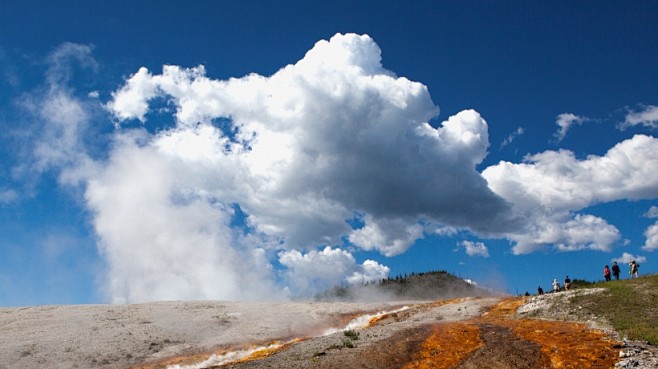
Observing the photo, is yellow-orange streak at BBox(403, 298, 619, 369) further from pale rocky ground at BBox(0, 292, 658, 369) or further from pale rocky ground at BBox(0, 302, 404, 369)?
pale rocky ground at BBox(0, 302, 404, 369)

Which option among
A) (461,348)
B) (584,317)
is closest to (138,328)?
(461,348)

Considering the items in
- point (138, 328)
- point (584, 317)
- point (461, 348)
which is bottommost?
point (461, 348)

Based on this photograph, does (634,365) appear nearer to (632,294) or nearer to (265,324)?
(632,294)

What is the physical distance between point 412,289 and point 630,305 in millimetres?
51578

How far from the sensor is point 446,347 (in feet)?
79.6

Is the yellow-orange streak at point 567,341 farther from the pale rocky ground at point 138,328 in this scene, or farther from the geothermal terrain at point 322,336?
the pale rocky ground at point 138,328

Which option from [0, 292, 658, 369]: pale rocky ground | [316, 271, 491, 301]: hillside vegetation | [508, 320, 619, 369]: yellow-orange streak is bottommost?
[508, 320, 619, 369]: yellow-orange streak

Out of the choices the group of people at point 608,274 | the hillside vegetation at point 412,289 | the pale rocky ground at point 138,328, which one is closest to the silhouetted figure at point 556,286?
the group of people at point 608,274

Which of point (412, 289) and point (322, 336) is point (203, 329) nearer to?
point (322, 336)

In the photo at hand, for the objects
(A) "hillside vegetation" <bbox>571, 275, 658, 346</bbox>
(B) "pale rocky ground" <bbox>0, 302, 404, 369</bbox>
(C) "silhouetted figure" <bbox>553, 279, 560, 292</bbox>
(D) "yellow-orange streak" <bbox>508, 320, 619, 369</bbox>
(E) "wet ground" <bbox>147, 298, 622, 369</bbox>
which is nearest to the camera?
(D) "yellow-orange streak" <bbox>508, 320, 619, 369</bbox>

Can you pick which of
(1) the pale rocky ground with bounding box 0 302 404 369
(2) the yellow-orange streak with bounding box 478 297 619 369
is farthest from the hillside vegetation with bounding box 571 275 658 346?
(1) the pale rocky ground with bounding box 0 302 404 369

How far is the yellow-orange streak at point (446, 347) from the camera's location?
2200 centimetres

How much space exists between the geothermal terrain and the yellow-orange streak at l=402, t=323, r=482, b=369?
5cm

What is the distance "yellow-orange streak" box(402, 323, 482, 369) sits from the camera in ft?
72.2
